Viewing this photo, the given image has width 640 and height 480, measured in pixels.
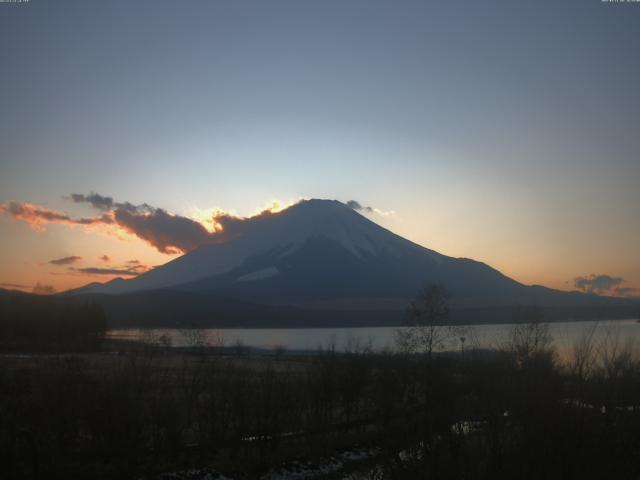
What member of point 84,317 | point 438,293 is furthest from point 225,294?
point 438,293

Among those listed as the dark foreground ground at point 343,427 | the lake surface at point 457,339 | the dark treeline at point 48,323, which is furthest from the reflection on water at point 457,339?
the dark treeline at point 48,323

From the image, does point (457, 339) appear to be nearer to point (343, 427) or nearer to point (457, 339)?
point (457, 339)

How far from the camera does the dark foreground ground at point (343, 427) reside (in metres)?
7.34

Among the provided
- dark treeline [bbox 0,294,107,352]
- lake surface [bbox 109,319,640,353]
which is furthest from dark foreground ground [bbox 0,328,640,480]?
dark treeline [bbox 0,294,107,352]

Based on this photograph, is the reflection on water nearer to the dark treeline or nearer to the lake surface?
the lake surface

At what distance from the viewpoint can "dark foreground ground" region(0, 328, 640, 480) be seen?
24.1 feet

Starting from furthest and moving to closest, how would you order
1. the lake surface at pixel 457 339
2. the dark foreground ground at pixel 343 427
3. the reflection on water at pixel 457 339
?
the lake surface at pixel 457 339 < the reflection on water at pixel 457 339 < the dark foreground ground at pixel 343 427

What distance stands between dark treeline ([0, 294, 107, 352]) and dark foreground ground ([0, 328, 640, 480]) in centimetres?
3379

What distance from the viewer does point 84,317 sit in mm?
61969

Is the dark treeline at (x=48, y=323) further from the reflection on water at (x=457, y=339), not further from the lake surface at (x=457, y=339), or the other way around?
the reflection on water at (x=457, y=339)

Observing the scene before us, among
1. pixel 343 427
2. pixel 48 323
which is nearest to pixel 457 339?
pixel 48 323

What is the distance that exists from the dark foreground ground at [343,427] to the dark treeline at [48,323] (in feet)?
111

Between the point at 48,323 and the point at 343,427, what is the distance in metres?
47.0

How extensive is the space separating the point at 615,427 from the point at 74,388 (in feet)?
37.1
